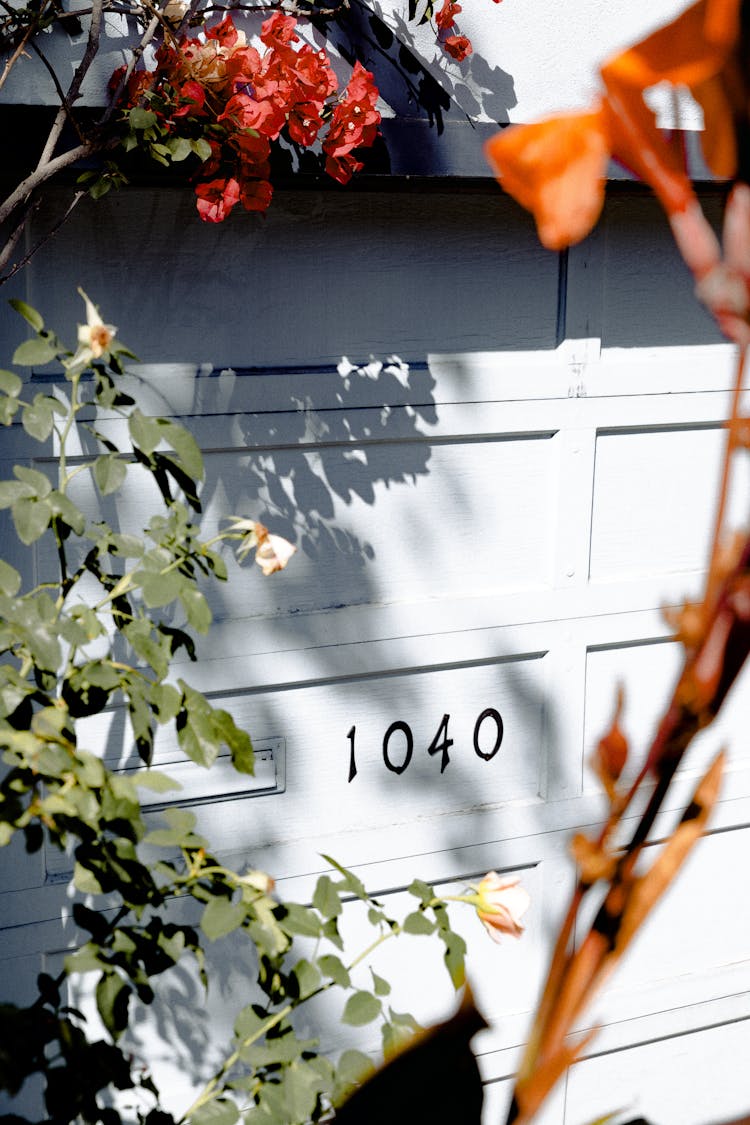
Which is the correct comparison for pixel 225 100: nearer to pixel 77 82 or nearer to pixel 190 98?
pixel 190 98

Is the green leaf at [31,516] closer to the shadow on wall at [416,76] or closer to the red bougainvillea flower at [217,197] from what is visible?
the red bougainvillea flower at [217,197]

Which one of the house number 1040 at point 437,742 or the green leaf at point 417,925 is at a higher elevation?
the house number 1040 at point 437,742

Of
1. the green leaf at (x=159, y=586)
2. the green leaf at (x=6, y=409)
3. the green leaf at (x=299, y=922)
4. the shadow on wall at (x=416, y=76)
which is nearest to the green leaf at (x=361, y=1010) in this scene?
the green leaf at (x=299, y=922)

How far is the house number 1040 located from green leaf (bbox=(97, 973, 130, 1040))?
1.08 metres

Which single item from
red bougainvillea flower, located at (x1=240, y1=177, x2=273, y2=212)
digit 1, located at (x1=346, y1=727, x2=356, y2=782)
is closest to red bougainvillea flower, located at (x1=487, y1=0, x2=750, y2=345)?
red bougainvillea flower, located at (x1=240, y1=177, x2=273, y2=212)

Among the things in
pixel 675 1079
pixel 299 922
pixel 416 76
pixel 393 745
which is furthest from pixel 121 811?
pixel 675 1079

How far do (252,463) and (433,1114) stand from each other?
1.74 m

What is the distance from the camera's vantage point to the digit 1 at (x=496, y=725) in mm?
2258

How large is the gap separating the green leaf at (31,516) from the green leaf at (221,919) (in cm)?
42

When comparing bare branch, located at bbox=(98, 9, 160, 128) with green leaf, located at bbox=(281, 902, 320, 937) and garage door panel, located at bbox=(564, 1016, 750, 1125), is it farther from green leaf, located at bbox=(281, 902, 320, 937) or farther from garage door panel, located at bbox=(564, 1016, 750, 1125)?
garage door panel, located at bbox=(564, 1016, 750, 1125)

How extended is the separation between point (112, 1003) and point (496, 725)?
133 centimetres

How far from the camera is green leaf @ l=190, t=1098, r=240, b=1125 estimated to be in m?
1.17

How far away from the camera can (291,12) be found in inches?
65.4

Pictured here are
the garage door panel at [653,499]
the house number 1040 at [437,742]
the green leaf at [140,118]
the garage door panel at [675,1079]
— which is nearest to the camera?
the green leaf at [140,118]
